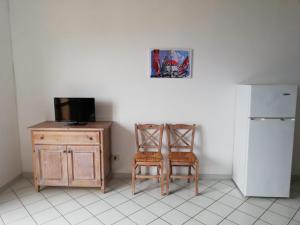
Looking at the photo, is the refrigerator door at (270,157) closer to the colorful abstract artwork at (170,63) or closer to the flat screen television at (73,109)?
the colorful abstract artwork at (170,63)

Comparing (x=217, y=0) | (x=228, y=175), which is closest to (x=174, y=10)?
(x=217, y=0)

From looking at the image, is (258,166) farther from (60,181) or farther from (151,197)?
(60,181)

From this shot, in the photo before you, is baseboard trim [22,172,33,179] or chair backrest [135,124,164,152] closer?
chair backrest [135,124,164,152]

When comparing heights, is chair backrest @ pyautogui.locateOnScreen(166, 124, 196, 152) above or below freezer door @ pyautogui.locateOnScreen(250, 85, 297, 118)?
below

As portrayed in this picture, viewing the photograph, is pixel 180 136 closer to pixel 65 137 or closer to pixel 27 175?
pixel 65 137

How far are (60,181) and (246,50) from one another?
10.4 ft

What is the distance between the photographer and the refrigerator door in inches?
105

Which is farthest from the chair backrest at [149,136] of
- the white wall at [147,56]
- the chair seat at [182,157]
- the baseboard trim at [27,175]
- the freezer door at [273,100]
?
the baseboard trim at [27,175]

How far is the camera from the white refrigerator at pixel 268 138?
2.62 metres

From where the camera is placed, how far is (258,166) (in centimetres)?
273

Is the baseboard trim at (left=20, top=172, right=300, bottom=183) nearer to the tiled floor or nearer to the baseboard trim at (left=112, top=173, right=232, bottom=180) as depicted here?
the baseboard trim at (left=112, top=173, right=232, bottom=180)

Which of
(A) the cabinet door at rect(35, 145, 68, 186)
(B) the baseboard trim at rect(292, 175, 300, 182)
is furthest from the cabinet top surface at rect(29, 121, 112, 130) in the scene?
(B) the baseboard trim at rect(292, 175, 300, 182)

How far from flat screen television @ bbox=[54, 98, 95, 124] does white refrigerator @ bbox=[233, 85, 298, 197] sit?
2.10 m

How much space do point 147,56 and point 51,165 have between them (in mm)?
2000
